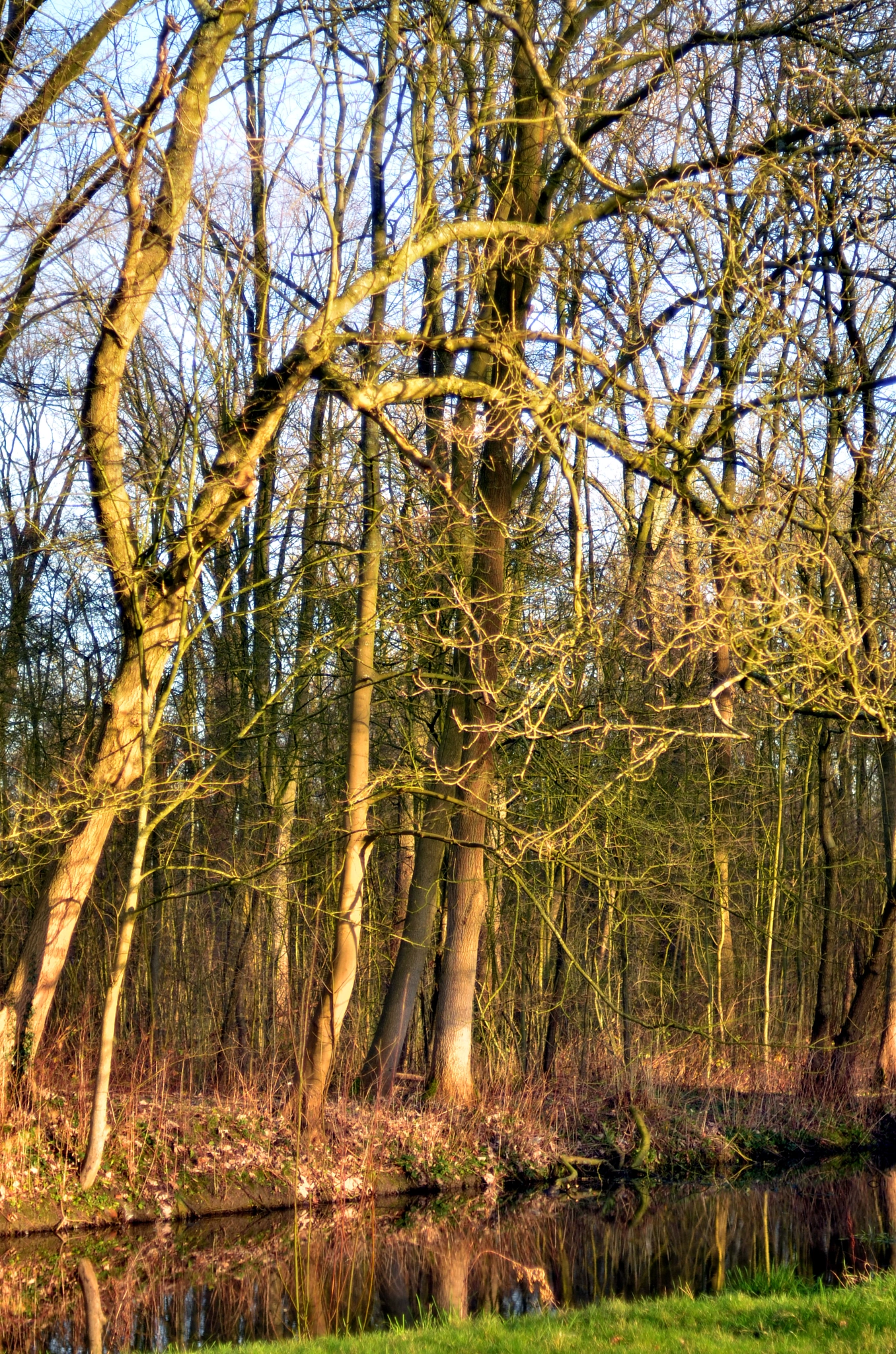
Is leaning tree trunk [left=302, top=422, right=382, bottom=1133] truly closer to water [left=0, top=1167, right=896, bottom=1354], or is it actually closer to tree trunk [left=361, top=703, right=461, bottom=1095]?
tree trunk [left=361, top=703, right=461, bottom=1095]

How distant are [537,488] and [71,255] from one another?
6.67 metres

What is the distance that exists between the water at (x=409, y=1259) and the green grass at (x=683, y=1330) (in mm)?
568

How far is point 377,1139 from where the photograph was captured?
1160 centimetres

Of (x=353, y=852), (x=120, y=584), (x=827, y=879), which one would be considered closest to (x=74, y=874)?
(x=120, y=584)

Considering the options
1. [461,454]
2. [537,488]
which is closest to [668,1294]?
[461,454]

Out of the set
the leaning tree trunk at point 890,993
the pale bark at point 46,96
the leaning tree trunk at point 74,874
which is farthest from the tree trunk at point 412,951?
the pale bark at point 46,96

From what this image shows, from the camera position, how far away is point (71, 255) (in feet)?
31.3

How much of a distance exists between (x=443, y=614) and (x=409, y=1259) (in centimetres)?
685

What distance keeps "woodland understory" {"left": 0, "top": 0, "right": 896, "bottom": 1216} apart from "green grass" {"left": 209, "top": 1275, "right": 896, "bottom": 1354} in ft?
11.0

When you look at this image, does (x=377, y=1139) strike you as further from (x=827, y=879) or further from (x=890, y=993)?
(x=827, y=879)

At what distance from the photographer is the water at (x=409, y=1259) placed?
7957 mm

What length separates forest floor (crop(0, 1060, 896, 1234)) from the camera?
10047mm

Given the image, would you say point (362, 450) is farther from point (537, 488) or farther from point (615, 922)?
point (615, 922)

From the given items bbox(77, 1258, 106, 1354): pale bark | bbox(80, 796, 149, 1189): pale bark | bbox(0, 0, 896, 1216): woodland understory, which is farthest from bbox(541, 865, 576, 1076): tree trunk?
bbox(77, 1258, 106, 1354): pale bark
